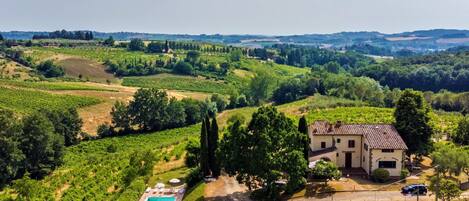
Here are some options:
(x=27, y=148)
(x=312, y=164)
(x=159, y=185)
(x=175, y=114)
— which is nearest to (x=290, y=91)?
(x=175, y=114)

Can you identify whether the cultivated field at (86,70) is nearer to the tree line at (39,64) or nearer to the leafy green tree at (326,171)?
the tree line at (39,64)

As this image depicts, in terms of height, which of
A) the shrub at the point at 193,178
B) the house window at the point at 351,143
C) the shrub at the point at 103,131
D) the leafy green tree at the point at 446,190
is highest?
the house window at the point at 351,143

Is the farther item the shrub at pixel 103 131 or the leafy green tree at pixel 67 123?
the shrub at pixel 103 131

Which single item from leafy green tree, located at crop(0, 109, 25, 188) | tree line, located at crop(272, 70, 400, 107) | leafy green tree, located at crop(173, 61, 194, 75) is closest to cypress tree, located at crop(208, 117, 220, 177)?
leafy green tree, located at crop(0, 109, 25, 188)

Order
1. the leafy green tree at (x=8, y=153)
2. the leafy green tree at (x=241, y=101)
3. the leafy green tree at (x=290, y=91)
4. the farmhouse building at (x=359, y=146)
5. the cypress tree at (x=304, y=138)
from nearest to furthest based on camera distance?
the cypress tree at (x=304, y=138) < the farmhouse building at (x=359, y=146) < the leafy green tree at (x=8, y=153) < the leafy green tree at (x=241, y=101) < the leafy green tree at (x=290, y=91)

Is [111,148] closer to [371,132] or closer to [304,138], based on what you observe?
[304,138]

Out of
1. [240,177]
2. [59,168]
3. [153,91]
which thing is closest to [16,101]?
[153,91]

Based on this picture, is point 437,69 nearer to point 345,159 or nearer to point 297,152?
point 345,159

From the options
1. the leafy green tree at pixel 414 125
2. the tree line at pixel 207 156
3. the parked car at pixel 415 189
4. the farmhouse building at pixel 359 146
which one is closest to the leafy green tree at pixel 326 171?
the farmhouse building at pixel 359 146
